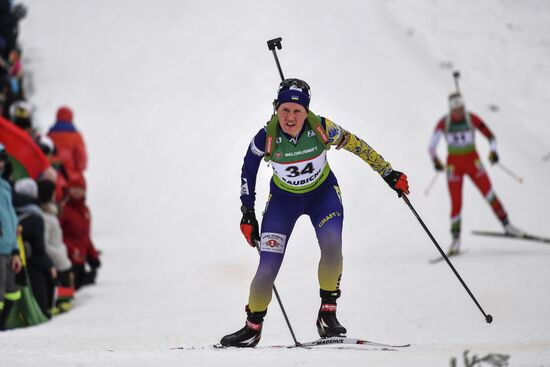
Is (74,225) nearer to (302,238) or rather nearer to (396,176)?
(302,238)

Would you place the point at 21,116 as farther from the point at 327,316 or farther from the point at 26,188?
the point at 327,316

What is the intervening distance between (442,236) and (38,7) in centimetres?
2752

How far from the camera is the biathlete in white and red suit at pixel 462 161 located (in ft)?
36.1

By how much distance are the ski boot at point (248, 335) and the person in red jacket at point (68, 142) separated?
7.75 metres

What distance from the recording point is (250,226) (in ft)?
19.1

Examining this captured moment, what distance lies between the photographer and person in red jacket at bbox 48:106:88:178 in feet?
41.8

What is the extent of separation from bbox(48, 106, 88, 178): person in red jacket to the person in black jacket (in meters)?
3.71

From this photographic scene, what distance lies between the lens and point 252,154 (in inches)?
229

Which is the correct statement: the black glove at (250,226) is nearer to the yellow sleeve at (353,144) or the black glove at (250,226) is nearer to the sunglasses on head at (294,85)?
the yellow sleeve at (353,144)

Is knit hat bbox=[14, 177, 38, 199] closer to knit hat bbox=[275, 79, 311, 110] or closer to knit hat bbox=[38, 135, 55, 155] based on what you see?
knit hat bbox=[38, 135, 55, 155]

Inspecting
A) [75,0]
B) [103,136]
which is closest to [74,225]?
[103,136]

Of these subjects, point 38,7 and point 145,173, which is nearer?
point 145,173

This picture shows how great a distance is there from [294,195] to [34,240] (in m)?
4.25

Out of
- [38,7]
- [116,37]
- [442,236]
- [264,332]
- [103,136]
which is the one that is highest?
[38,7]
